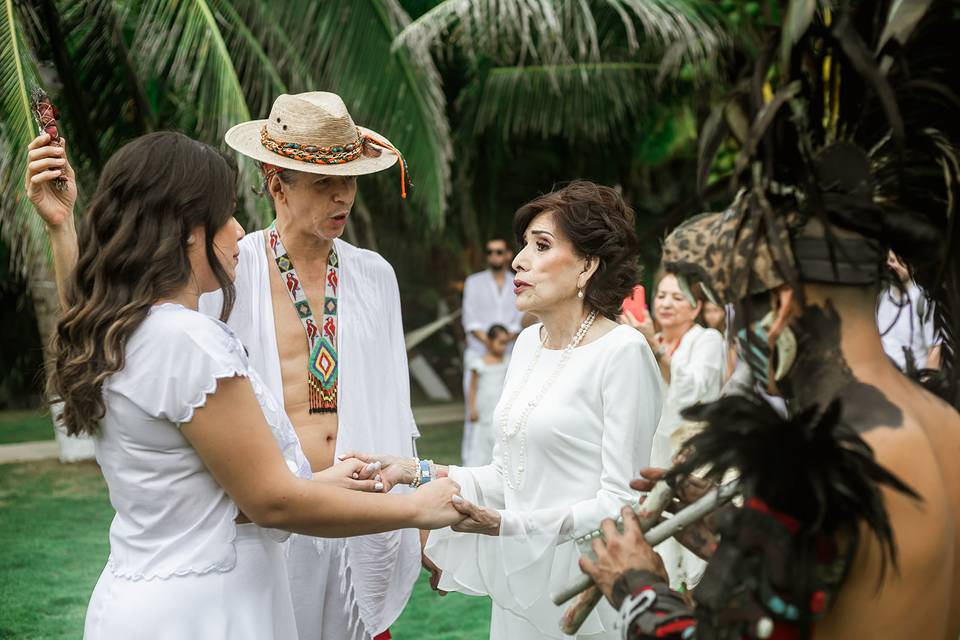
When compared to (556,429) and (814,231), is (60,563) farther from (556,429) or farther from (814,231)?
(814,231)

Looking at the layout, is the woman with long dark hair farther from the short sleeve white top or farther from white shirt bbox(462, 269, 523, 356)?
white shirt bbox(462, 269, 523, 356)

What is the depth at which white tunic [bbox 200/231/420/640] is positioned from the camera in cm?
358

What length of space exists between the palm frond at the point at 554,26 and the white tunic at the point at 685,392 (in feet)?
14.6

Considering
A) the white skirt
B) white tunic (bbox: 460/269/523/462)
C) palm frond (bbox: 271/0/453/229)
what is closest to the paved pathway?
white tunic (bbox: 460/269/523/462)

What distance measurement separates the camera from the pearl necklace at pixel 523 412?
338cm

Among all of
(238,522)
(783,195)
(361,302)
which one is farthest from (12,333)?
(783,195)

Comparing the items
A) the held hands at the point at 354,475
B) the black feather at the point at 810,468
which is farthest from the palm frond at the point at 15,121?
the black feather at the point at 810,468

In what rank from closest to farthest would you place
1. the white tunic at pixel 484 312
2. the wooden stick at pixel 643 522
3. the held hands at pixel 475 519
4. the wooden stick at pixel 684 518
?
1. the wooden stick at pixel 684 518
2. the wooden stick at pixel 643 522
3. the held hands at pixel 475 519
4. the white tunic at pixel 484 312

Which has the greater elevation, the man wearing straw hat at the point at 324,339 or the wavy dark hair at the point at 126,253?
the wavy dark hair at the point at 126,253

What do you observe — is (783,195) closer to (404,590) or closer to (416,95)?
(404,590)

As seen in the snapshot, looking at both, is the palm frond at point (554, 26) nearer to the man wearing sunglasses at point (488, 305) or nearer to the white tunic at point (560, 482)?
the man wearing sunglasses at point (488, 305)

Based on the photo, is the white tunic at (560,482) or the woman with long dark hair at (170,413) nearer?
the woman with long dark hair at (170,413)

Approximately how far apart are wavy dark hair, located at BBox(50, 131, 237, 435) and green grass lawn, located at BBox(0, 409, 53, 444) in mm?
10595

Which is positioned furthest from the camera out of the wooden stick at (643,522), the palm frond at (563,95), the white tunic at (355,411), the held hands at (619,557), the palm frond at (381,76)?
the palm frond at (563,95)
